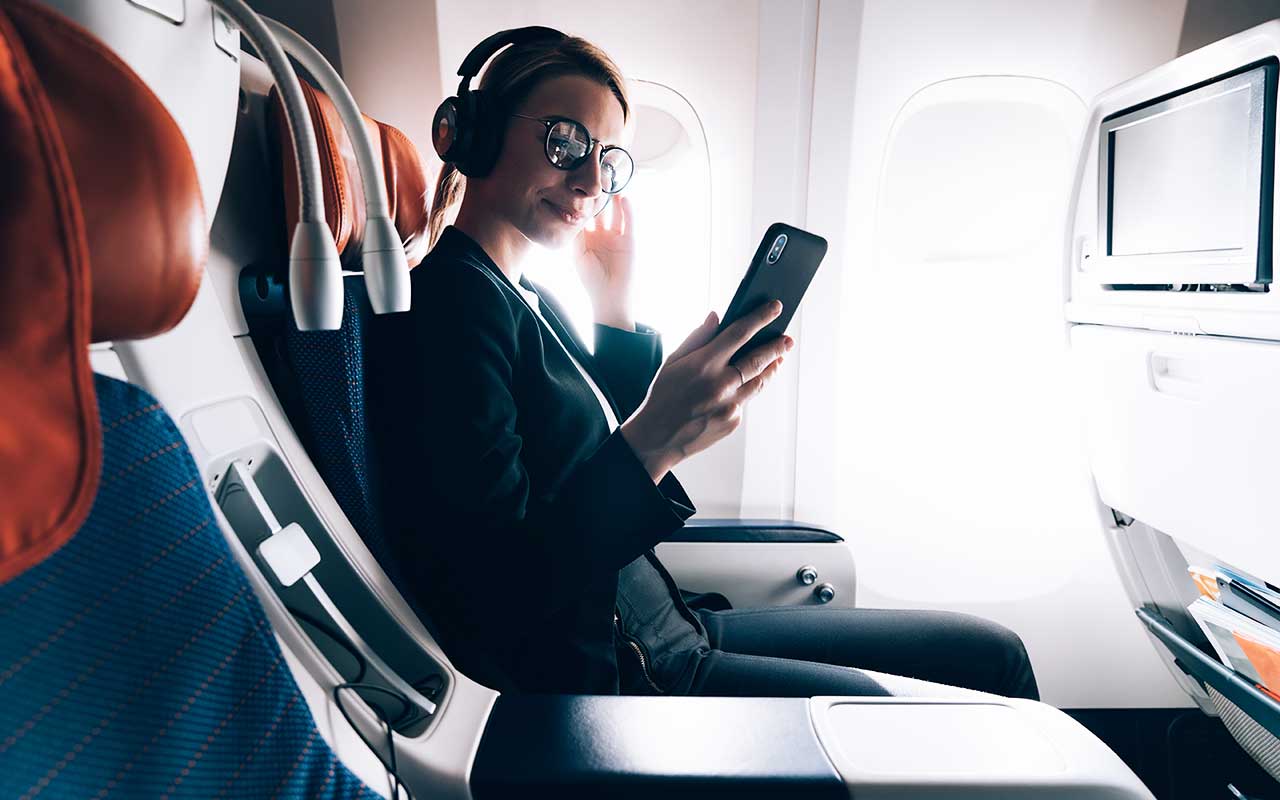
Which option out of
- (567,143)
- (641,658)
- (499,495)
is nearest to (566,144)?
(567,143)

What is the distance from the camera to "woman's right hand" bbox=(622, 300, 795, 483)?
0.97 metres

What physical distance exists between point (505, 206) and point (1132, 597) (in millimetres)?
1698

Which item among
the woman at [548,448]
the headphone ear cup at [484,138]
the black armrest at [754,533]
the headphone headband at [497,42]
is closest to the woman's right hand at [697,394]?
the woman at [548,448]

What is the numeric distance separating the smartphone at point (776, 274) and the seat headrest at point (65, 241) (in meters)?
0.74

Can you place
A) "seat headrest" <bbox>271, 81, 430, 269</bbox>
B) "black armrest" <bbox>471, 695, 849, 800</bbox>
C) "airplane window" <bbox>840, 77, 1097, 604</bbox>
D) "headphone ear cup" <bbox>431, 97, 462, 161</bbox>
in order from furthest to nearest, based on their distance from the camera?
"airplane window" <bbox>840, 77, 1097, 604</bbox> → "headphone ear cup" <bbox>431, 97, 462, 161</bbox> → "seat headrest" <bbox>271, 81, 430, 269</bbox> → "black armrest" <bbox>471, 695, 849, 800</bbox>

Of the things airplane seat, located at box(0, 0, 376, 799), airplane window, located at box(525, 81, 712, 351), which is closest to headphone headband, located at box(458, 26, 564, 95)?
airplane window, located at box(525, 81, 712, 351)

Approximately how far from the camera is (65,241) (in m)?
0.33

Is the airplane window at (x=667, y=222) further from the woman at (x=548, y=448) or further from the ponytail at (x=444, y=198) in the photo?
the woman at (x=548, y=448)

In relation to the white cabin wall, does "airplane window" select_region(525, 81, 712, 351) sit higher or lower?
lower

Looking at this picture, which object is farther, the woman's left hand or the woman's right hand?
the woman's left hand

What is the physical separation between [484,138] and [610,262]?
1.71 ft

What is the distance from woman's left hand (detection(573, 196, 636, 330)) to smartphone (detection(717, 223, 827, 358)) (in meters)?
0.55

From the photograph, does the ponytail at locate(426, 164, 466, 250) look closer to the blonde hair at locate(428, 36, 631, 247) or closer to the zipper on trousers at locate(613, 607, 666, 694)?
the blonde hair at locate(428, 36, 631, 247)

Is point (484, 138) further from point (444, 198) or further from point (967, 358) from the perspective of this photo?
point (967, 358)
